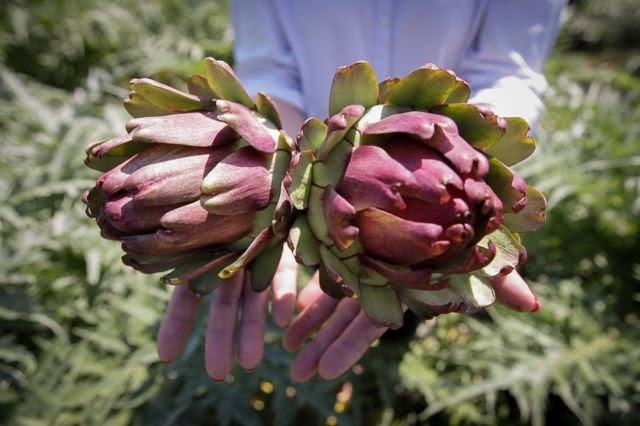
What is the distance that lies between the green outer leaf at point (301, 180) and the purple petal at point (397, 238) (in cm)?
4

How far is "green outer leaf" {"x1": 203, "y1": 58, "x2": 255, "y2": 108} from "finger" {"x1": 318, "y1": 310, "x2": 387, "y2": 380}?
0.80 feet

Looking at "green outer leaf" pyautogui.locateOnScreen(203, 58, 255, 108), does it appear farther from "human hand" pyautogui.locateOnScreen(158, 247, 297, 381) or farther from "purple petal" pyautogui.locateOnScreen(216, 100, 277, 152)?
"human hand" pyautogui.locateOnScreen(158, 247, 297, 381)

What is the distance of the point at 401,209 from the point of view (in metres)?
0.41

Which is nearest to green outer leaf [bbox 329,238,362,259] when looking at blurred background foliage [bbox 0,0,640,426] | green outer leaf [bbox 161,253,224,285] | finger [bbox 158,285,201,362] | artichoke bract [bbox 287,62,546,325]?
artichoke bract [bbox 287,62,546,325]

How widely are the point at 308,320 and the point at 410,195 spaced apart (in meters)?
0.27

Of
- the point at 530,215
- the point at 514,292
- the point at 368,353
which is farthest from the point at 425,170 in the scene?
the point at 368,353

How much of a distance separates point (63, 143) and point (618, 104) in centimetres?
129

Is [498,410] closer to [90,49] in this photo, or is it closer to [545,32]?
[545,32]

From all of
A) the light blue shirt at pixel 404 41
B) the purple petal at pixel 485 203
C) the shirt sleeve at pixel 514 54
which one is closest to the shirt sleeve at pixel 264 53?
the light blue shirt at pixel 404 41

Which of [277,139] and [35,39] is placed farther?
[35,39]

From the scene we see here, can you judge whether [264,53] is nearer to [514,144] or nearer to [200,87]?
[200,87]

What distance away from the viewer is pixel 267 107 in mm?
500

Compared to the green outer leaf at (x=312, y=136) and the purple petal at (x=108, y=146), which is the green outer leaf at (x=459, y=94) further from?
the purple petal at (x=108, y=146)

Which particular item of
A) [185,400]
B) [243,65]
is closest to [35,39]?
[243,65]
